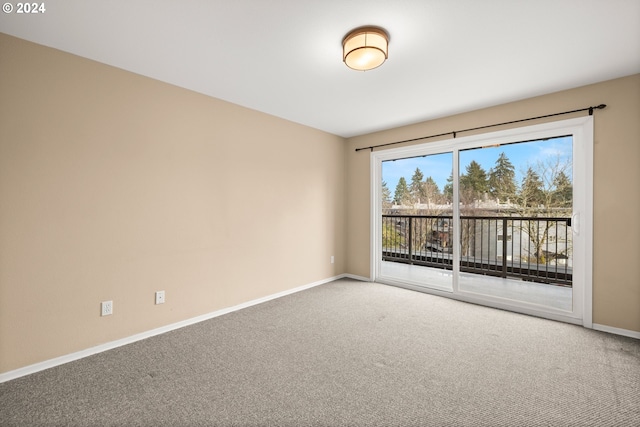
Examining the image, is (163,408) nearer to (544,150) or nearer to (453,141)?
(453,141)

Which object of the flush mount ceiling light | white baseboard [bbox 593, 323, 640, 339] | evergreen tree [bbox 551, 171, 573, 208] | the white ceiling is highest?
the white ceiling

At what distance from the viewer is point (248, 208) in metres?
3.47

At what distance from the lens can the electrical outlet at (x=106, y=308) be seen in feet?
7.81

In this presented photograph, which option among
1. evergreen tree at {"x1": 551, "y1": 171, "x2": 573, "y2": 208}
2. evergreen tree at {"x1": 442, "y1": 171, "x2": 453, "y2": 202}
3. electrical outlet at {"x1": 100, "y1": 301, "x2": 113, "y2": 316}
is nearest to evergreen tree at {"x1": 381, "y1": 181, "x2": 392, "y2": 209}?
evergreen tree at {"x1": 442, "y1": 171, "x2": 453, "y2": 202}

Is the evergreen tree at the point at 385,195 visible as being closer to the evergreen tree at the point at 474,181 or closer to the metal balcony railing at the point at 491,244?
the metal balcony railing at the point at 491,244

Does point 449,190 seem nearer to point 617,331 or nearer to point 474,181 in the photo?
point 474,181

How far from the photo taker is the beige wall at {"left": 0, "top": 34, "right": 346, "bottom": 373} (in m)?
2.04

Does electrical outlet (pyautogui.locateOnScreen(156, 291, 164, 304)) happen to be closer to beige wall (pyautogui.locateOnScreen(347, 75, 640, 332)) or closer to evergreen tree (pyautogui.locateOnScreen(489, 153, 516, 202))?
evergreen tree (pyautogui.locateOnScreen(489, 153, 516, 202))

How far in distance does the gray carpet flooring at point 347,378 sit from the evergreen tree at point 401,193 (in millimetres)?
2324

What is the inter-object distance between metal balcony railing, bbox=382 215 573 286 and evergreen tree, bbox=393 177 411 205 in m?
0.35

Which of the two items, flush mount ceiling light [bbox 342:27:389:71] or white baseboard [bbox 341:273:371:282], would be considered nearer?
flush mount ceiling light [bbox 342:27:389:71]

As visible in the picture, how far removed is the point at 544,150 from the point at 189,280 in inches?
168

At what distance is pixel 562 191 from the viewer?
125 inches

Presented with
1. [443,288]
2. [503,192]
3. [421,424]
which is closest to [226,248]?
[421,424]
